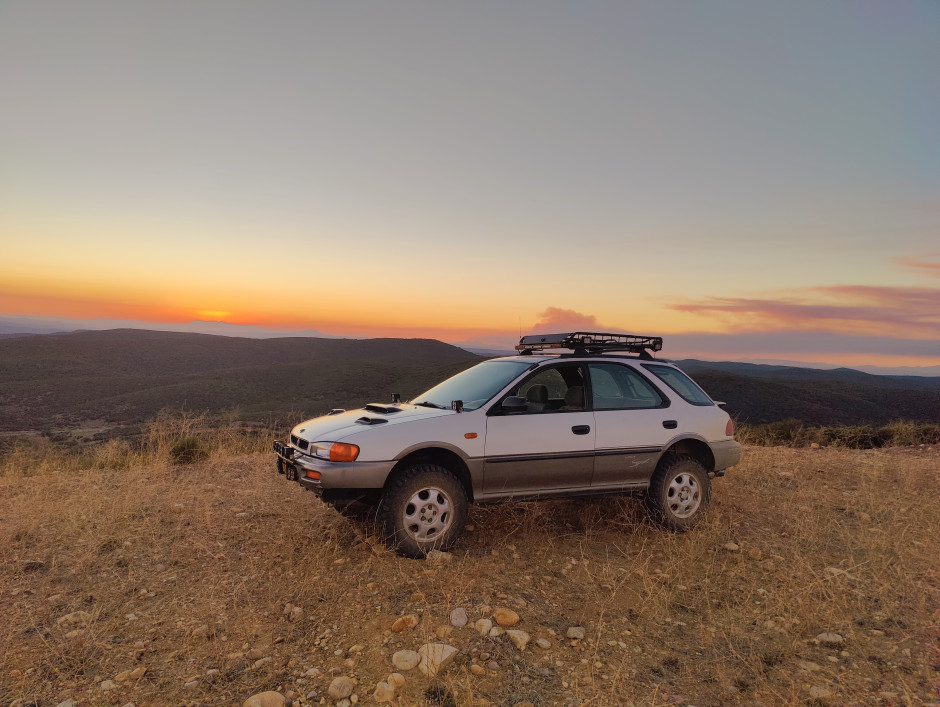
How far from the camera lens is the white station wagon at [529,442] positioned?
4.64 metres

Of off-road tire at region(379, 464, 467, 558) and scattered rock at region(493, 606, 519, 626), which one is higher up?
off-road tire at region(379, 464, 467, 558)

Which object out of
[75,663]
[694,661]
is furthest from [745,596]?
[75,663]

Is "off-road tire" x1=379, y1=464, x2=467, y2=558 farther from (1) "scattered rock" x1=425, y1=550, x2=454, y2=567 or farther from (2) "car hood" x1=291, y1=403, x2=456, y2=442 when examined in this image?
(2) "car hood" x1=291, y1=403, x2=456, y2=442

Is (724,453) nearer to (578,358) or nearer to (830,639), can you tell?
(578,358)

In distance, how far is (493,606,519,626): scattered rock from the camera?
3.70 m

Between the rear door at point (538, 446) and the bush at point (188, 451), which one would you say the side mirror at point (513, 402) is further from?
the bush at point (188, 451)

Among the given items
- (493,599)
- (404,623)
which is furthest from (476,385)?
(404,623)

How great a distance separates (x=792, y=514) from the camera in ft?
20.6

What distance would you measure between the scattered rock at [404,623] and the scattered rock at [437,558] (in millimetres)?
833

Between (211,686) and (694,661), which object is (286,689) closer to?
(211,686)

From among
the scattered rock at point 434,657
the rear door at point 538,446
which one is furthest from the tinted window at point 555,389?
the scattered rock at point 434,657

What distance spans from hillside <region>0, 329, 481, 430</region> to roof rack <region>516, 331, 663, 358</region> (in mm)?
17273

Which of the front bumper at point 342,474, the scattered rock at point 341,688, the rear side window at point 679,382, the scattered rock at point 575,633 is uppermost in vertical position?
→ the rear side window at point 679,382

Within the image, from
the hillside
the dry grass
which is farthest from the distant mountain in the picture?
the dry grass
